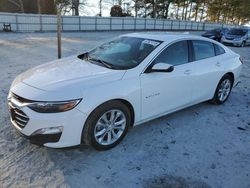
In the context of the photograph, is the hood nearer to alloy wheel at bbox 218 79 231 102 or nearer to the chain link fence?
alloy wheel at bbox 218 79 231 102

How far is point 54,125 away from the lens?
314 centimetres

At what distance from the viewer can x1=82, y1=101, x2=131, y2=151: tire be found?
338 centimetres

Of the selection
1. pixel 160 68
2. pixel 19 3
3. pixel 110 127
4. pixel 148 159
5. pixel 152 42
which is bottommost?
pixel 148 159

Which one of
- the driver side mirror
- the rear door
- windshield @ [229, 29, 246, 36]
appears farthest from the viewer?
windshield @ [229, 29, 246, 36]

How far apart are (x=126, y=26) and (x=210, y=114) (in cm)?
3133

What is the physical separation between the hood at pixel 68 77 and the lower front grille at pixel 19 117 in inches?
14.3

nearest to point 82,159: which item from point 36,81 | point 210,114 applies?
point 36,81

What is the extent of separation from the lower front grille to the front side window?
202cm

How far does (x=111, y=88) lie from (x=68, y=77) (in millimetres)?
616

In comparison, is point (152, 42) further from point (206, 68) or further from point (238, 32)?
point (238, 32)

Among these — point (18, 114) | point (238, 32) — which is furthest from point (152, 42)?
point (238, 32)

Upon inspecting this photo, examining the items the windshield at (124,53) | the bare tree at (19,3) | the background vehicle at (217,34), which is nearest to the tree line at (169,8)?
the bare tree at (19,3)

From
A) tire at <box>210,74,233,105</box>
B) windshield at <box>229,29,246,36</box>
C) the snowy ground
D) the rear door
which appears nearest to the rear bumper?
the snowy ground

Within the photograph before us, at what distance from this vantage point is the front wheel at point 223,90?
5512 millimetres
